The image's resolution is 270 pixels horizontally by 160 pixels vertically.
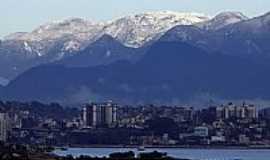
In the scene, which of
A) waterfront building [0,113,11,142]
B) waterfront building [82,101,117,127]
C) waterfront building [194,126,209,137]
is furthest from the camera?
waterfront building [82,101,117,127]

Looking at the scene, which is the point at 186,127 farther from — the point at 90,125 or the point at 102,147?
the point at 102,147

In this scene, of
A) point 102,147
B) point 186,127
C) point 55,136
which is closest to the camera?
point 102,147

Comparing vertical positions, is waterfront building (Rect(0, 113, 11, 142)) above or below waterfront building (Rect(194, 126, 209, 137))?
below

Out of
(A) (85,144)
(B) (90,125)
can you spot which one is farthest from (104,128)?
(A) (85,144)

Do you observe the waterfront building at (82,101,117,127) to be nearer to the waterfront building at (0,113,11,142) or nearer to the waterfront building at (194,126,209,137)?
the waterfront building at (194,126,209,137)

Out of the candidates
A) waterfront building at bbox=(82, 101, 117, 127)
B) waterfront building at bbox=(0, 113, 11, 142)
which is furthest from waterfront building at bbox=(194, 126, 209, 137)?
waterfront building at bbox=(0, 113, 11, 142)

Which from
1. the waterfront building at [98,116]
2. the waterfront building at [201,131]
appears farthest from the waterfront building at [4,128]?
the waterfront building at [201,131]

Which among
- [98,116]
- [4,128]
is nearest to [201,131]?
[98,116]

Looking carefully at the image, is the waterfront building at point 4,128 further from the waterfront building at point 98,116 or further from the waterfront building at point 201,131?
the waterfront building at point 201,131

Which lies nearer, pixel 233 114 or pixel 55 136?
pixel 55 136

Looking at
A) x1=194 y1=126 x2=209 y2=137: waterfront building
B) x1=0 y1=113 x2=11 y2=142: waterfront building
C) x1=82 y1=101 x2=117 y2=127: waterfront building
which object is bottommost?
x1=0 y1=113 x2=11 y2=142: waterfront building

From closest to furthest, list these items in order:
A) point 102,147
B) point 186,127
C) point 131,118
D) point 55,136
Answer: point 102,147, point 55,136, point 186,127, point 131,118
